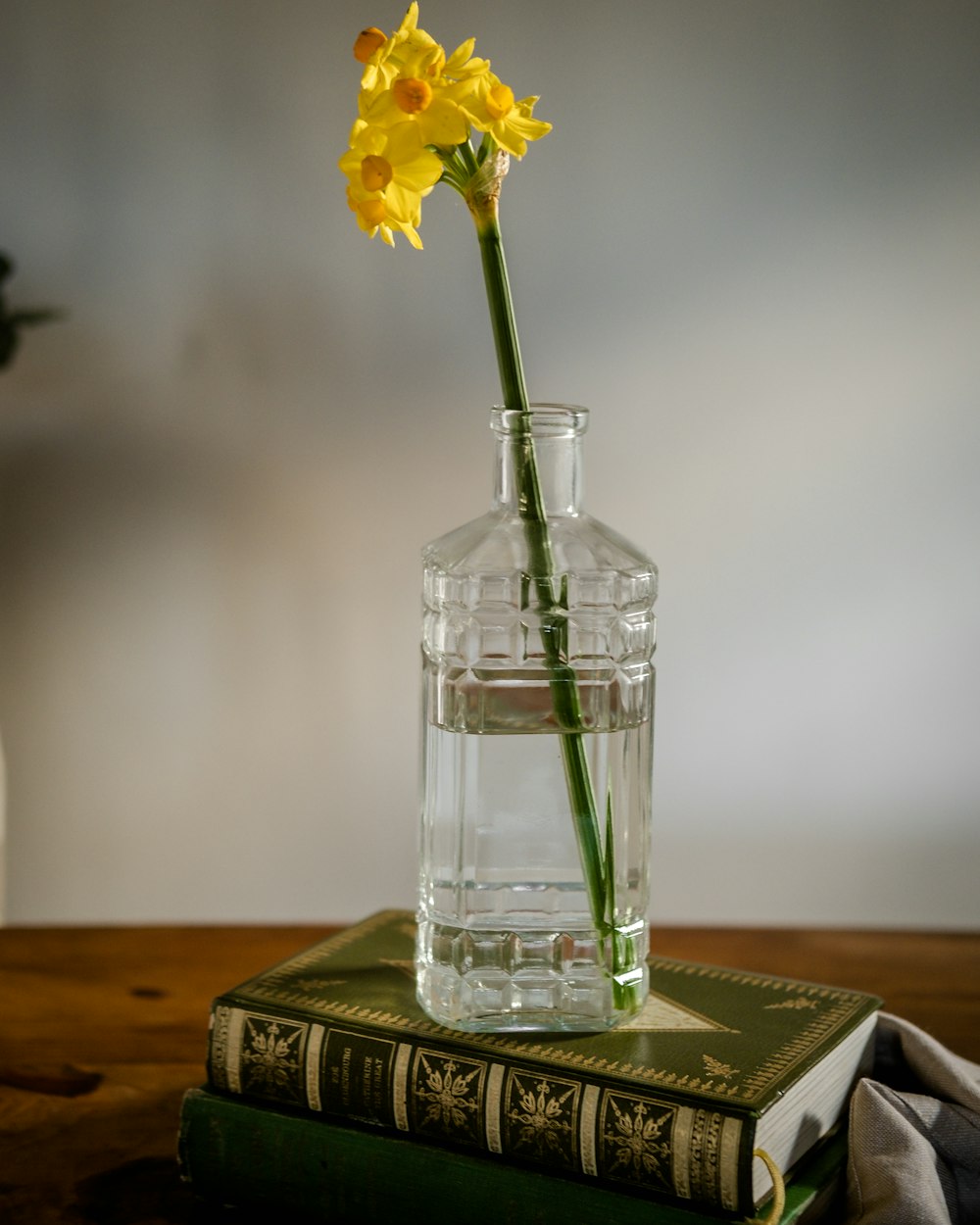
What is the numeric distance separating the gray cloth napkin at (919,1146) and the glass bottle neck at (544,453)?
15.3 inches

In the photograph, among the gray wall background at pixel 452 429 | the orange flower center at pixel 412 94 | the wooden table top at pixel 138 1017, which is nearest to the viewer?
the orange flower center at pixel 412 94

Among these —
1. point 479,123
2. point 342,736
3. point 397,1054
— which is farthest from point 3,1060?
point 342,736

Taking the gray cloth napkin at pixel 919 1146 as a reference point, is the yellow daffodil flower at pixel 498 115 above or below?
above

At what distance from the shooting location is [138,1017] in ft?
3.55

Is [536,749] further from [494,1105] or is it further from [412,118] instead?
[412,118]

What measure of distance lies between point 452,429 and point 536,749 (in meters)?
1.17

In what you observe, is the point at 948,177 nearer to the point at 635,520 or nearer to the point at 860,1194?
the point at 635,520

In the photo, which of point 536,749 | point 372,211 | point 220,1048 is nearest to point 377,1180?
point 220,1048

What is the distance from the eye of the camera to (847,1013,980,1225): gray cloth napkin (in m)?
0.74

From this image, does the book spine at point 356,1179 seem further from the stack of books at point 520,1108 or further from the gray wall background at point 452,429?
the gray wall background at point 452,429

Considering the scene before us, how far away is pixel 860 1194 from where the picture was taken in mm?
764

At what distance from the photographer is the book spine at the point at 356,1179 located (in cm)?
76

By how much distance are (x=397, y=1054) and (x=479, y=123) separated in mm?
522

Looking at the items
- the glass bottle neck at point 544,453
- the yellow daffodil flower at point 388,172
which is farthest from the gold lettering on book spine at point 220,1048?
the yellow daffodil flower at point 388,172
